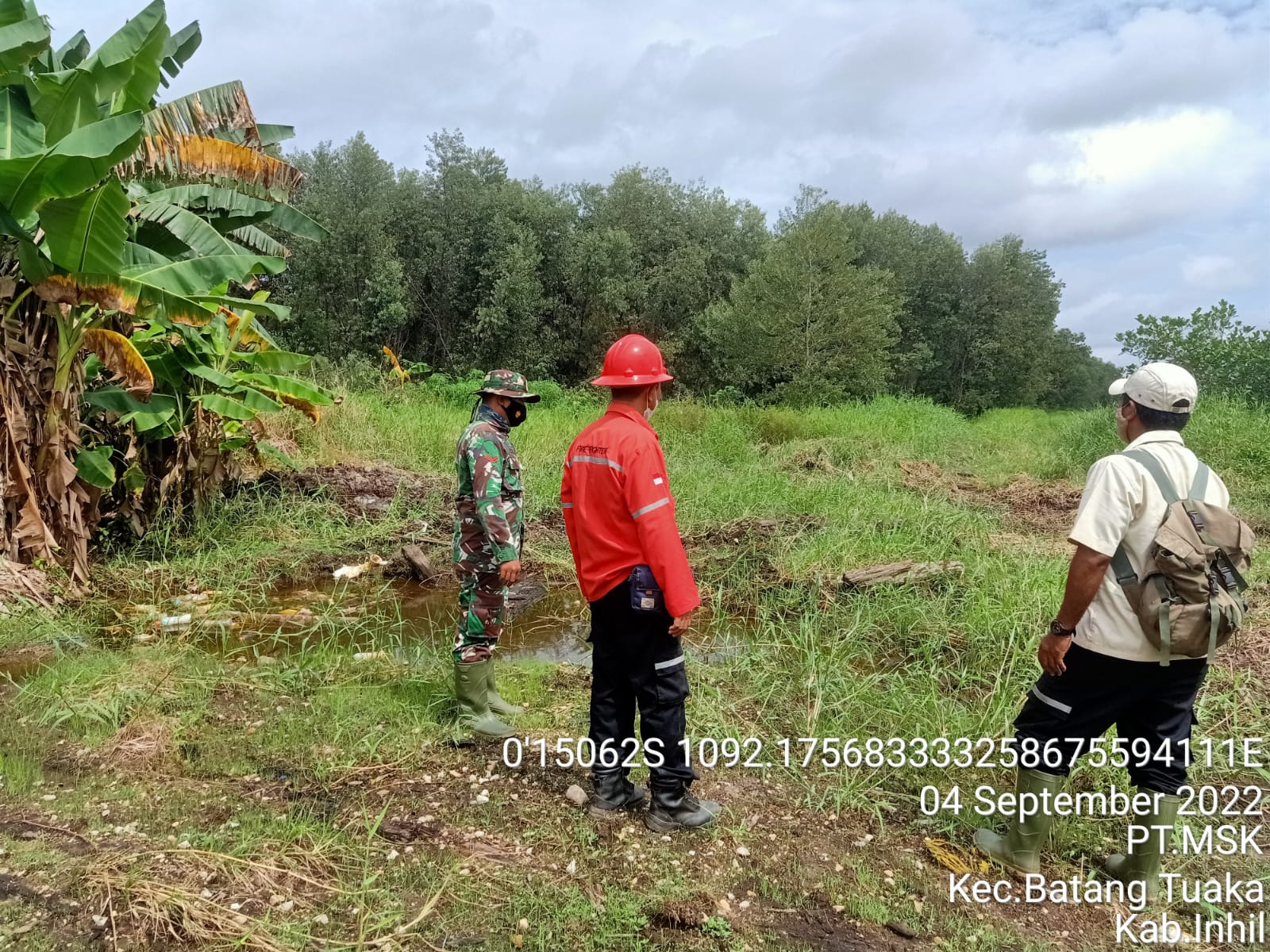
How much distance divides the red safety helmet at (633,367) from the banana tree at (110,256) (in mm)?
4029

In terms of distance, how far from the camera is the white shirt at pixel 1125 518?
8.34ft

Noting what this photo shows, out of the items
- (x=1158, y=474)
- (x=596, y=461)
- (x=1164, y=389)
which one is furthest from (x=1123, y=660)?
(x=596, y=461)

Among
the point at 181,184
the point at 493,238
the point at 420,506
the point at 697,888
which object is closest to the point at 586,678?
the point at 697,888

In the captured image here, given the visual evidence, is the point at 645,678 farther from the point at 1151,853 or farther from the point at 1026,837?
the point at 1151,853

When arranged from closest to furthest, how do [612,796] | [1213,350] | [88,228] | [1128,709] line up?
1. [1128,709]
2. [612,796]
3. [88,228]
4. [1213,350]

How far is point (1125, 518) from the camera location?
2.53 m

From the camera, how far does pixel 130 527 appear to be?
7.27 m

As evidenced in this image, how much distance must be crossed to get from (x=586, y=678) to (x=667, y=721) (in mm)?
1756

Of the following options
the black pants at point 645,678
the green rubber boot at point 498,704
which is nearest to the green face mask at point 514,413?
the black pants at point 645,678

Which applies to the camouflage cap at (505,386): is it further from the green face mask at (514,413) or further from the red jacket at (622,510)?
the red jacket at (622,510)

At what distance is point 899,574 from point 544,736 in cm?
323

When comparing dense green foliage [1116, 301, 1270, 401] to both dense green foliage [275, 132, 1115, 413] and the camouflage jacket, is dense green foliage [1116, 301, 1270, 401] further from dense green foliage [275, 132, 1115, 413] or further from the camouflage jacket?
the camouflage jacket

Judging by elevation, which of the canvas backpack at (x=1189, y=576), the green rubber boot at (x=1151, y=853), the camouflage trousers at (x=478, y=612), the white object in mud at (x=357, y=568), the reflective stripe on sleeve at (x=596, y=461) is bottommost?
the green rubber boot at (x=1151, y=853)

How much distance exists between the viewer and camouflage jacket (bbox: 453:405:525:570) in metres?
3.70
